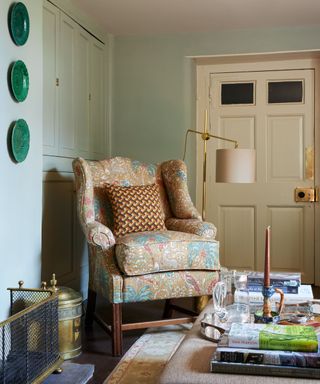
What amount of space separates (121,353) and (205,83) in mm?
2735

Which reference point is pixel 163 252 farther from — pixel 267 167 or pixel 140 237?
pixel 267 167

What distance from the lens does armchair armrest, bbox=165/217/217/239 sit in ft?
10.5

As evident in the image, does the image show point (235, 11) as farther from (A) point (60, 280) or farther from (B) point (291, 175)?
(A) point (60, 280)

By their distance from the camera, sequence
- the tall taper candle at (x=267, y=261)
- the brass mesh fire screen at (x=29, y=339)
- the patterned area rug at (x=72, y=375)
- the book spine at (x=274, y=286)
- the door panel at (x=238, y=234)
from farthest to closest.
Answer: the door panel at (x=238, y=234) → the patterned area rug at (x=72, y=375) → the book spine at (x=274, y=286) → the brass mesh fire screen at (x=29, y=339) → the tall taper candle at (x=267, y=261)

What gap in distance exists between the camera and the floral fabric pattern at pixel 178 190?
3.53 meters

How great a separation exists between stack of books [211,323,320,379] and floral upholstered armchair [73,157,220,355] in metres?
Answer: 1.33

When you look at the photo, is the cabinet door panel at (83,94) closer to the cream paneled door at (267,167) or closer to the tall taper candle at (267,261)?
the cream paneled door at (267,167)

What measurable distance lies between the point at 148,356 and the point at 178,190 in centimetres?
129

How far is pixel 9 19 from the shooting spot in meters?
2.53

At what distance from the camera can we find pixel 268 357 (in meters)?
1.39

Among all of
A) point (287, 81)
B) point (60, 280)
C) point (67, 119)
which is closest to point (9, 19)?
point (67, 119)

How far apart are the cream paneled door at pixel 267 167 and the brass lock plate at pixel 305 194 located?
4 cm

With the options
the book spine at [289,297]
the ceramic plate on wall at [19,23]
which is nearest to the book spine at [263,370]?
the book spine at [289,297]

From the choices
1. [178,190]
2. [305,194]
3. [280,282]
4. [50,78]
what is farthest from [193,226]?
[305,194]
